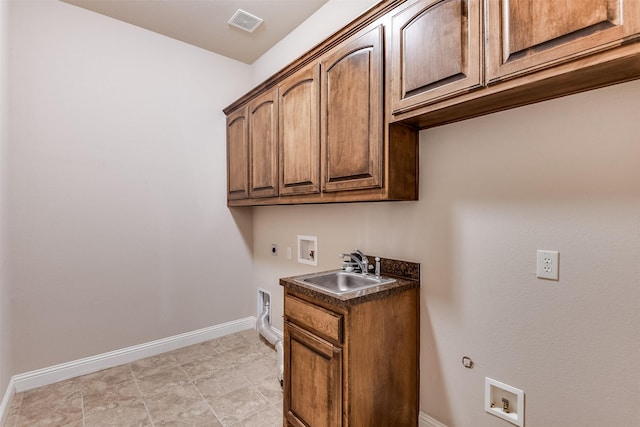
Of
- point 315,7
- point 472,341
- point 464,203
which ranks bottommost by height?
point 472,341

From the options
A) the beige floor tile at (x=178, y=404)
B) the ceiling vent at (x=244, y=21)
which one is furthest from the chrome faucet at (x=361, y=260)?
the ceiling vent at (x=244, y=21)

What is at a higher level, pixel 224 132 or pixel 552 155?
pixel 224 132

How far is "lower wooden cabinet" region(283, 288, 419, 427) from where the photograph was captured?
1477 mm

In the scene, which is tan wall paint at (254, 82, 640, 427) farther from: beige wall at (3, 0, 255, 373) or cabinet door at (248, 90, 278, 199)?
beige wall at (3, 0, 255, 373)

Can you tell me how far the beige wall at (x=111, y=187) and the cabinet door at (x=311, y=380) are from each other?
5.42 feet

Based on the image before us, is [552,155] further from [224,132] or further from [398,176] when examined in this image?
[224,132]

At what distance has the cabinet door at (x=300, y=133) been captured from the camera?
203cm

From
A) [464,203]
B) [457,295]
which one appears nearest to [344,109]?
[464,203]

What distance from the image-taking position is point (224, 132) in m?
3.26

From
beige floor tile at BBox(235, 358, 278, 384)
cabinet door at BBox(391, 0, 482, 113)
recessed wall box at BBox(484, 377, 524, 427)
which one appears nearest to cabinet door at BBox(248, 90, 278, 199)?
cabinet door at BBox(391, 0, 482, 113)

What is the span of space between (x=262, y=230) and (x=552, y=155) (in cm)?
261

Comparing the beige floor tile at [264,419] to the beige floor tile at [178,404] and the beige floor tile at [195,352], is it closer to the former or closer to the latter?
the beige floor tile at [178,404]

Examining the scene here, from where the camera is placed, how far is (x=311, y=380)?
1.65m

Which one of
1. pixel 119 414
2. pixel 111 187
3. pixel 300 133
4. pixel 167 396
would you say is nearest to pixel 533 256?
pixel 300 133
